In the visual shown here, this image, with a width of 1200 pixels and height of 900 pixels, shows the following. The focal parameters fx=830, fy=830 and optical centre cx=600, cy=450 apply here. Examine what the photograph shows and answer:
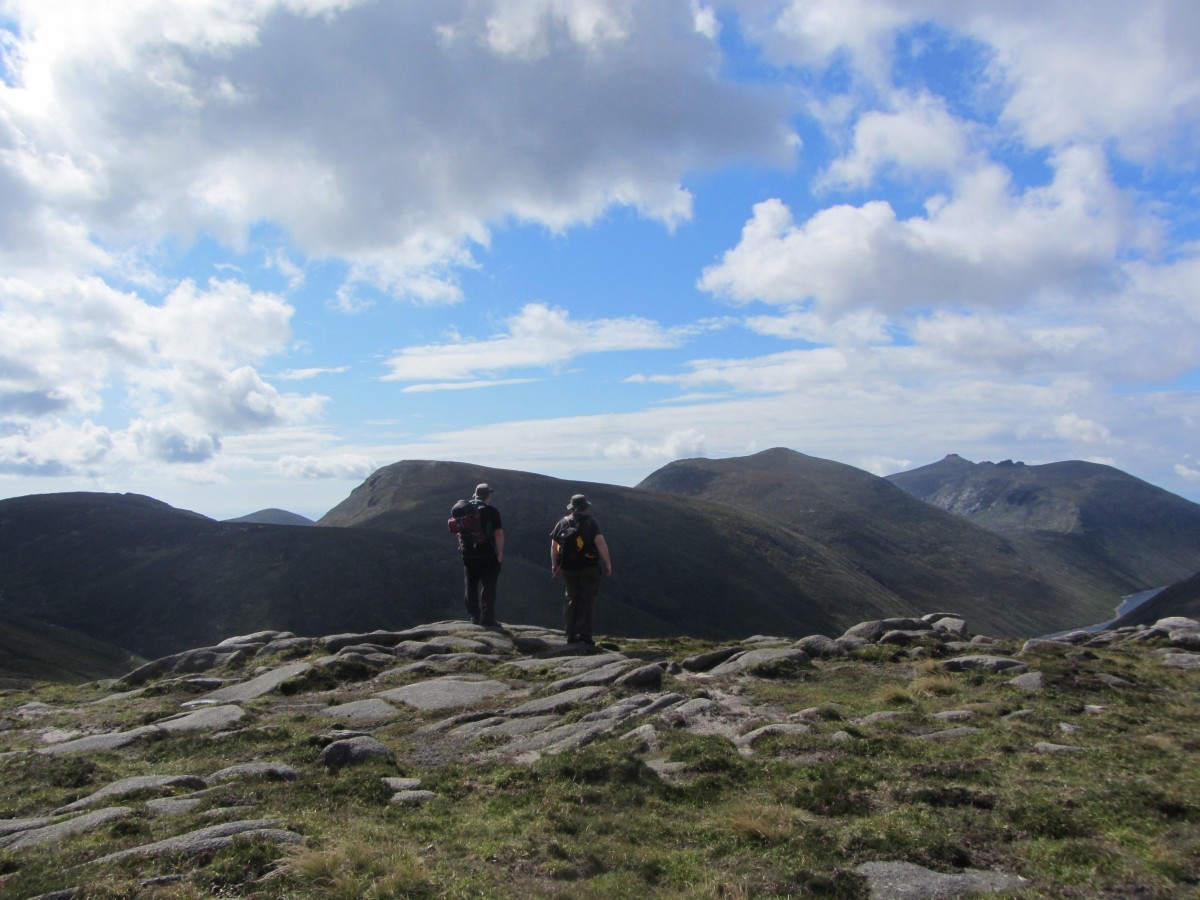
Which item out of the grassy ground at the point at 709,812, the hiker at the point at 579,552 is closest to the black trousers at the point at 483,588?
the hiker at the point at 579,552

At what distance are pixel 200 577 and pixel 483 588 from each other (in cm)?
9637

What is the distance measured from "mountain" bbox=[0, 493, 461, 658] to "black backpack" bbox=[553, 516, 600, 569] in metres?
80.1

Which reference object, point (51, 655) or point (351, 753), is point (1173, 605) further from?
point (351, 753)

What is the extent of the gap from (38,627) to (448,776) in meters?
99.0

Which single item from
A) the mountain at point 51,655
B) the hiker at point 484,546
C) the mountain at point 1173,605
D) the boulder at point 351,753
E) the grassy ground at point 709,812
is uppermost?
the hiker at point 484,546

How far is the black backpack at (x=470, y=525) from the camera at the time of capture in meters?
21.2

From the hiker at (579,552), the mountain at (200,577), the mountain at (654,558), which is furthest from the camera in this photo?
the mountain at (654,558)

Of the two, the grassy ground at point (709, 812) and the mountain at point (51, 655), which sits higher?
the grassy ground at point (709, 812)

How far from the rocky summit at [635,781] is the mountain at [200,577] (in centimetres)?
8338

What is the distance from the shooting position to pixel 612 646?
21047mm

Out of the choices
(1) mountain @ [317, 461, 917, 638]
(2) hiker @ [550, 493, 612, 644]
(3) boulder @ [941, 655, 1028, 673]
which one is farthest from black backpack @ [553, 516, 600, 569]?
(1) mountain @ [317, 461, 917, 638]

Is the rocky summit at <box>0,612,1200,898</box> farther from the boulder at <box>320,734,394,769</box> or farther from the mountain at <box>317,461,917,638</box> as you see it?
the mountain at <box>317,461,917,638</box>

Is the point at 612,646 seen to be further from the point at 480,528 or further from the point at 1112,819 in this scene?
the point at 1112,819

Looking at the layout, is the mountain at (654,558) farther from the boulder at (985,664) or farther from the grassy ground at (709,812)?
the grassy ground at (709,812)
